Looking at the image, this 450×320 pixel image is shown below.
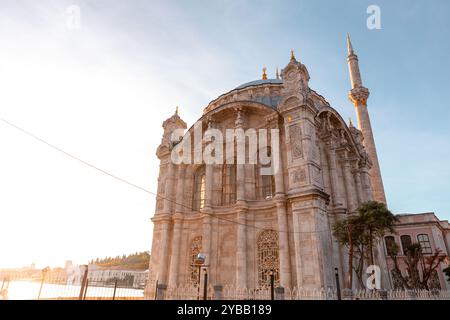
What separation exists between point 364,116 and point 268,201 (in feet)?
89.7

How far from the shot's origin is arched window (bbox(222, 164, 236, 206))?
19.4m

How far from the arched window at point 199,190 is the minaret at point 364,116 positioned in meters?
22.5

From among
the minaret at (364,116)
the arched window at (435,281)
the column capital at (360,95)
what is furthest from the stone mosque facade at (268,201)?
the column capital at (360,95)

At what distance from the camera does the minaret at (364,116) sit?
1326 inches

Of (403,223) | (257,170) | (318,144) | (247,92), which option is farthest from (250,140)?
(403,223)

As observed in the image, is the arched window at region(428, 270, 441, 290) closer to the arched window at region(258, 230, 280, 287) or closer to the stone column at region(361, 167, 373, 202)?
the stone column at region(361, 167, 373, 202)

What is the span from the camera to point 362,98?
3909 cm

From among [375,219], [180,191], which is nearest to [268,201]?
[375,219]

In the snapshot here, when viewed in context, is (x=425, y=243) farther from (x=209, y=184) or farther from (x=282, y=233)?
(x=209, y=184)

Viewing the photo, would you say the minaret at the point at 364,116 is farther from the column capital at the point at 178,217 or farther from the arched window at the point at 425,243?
the column capital at the point at 178,217
